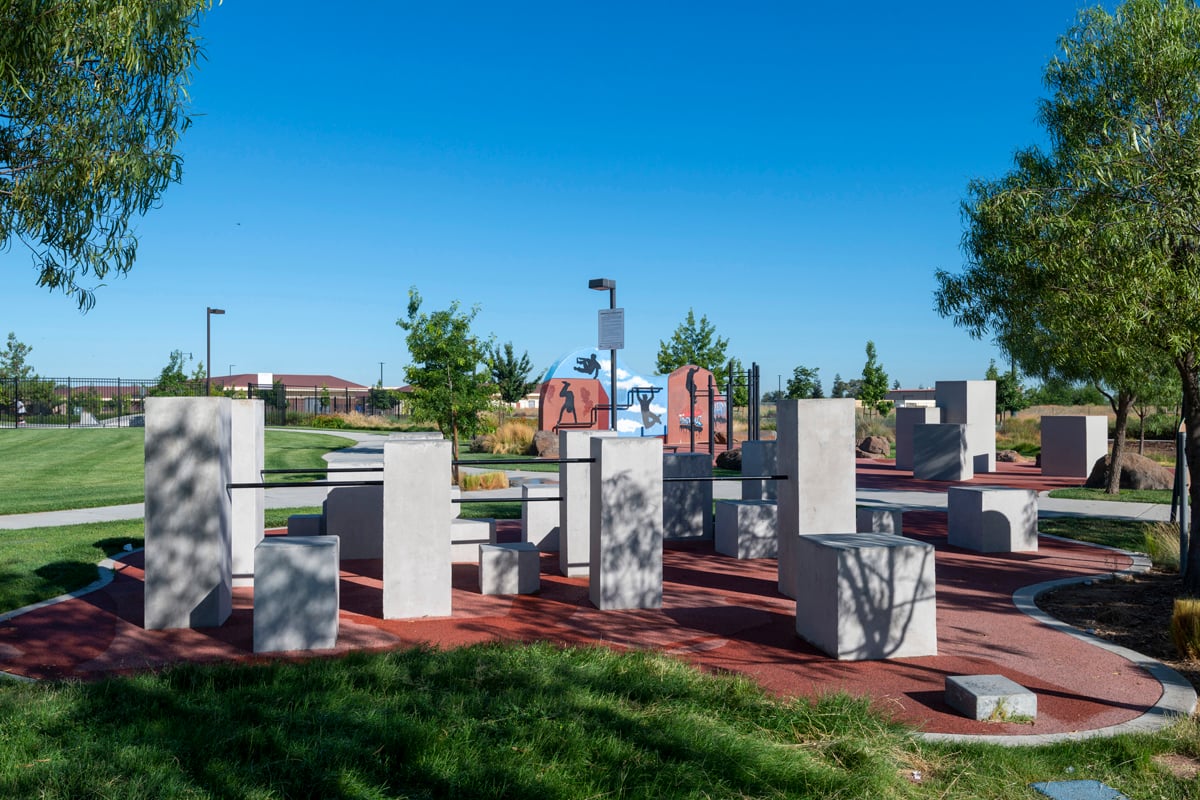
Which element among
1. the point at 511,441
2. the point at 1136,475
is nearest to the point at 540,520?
the point at 1136,475

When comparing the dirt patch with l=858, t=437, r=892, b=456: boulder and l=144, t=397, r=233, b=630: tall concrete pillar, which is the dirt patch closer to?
l=144, t=397, r=233, b=630: tall concrete pillar

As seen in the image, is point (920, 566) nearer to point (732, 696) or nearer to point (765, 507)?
point (732, 696)

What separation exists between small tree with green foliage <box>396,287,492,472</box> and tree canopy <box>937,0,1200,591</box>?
49.8 feet

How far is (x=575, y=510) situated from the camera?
10.0 m

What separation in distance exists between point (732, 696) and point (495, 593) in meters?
3.98

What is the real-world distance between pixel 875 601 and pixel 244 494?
6668 mm

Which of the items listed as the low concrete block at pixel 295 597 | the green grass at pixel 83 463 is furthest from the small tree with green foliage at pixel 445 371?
the low concrete block at pixel 295 597

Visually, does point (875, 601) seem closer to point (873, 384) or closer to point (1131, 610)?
point (1131, 610)

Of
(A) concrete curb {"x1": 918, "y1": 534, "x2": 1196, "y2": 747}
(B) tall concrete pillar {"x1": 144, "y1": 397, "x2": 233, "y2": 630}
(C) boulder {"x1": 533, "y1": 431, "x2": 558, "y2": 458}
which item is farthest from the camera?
(C) boulder {"x1": 533, "y1": 431, "x2": 558, "y2": 458}

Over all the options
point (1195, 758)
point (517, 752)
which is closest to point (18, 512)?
point (517, 752)

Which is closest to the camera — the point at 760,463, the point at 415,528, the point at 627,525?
the point at 415,528

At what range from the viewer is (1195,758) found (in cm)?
468

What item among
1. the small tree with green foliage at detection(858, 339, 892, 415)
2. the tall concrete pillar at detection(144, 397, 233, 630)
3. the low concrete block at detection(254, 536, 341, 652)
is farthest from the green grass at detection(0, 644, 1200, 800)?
the small tree with green foliage at detection(858, 339, 892, 415)

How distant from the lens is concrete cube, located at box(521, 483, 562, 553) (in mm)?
11062
